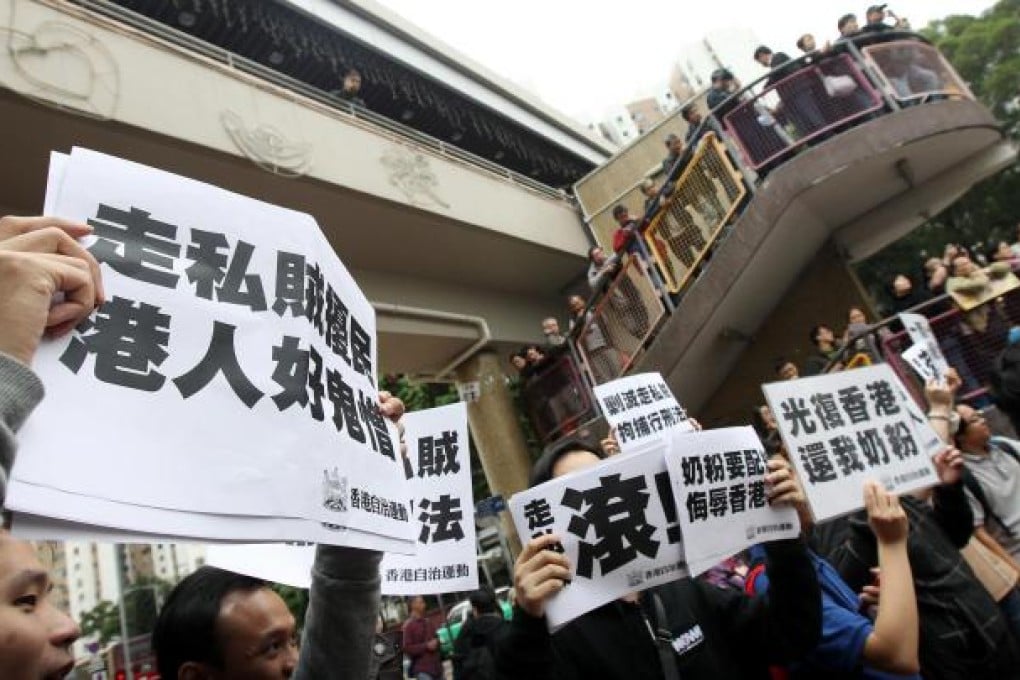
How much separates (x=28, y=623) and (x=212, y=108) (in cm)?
613

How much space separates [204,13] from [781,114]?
6.74 metres

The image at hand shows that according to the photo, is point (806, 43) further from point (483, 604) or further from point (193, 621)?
point (193, 621)

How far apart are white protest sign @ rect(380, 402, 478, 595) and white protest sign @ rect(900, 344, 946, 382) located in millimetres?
3438

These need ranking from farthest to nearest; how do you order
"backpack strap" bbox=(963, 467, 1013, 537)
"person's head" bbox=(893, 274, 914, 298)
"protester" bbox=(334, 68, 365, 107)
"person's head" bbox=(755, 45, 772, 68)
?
"person's head" bbox=(755, 45, 772, 68) → "protester" bbox=(334, 68, 365, 107) → "person's head" bbox=(893, 274, 914, 298) → "backpack strap" bbox=(963, 467, 1013, 537)

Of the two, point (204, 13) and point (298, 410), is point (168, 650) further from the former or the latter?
point (204, 13)

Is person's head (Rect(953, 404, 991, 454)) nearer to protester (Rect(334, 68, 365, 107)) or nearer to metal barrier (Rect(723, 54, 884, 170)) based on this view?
metal barrier (Rect(723, 54, 884, 170))

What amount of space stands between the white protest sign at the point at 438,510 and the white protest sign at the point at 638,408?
99cm

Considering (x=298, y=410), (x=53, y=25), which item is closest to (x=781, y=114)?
(x=53, y=25)

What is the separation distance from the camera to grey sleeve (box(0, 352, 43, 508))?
2.80ft

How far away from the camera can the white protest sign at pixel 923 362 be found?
4.74 m

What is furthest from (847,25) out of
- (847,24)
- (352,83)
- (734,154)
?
(352,83)

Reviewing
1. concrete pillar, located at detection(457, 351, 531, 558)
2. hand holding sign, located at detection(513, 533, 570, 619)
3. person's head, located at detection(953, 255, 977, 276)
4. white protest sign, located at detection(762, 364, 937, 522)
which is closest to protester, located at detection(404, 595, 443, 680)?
concrete pillar, located at detection(457, 351, 531, 558)

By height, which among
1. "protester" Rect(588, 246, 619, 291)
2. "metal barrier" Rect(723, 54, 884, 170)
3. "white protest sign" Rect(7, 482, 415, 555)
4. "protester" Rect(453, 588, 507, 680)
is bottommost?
"protester" Rect(453, 588, 507, 680)

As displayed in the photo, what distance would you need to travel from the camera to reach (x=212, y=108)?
619cm
